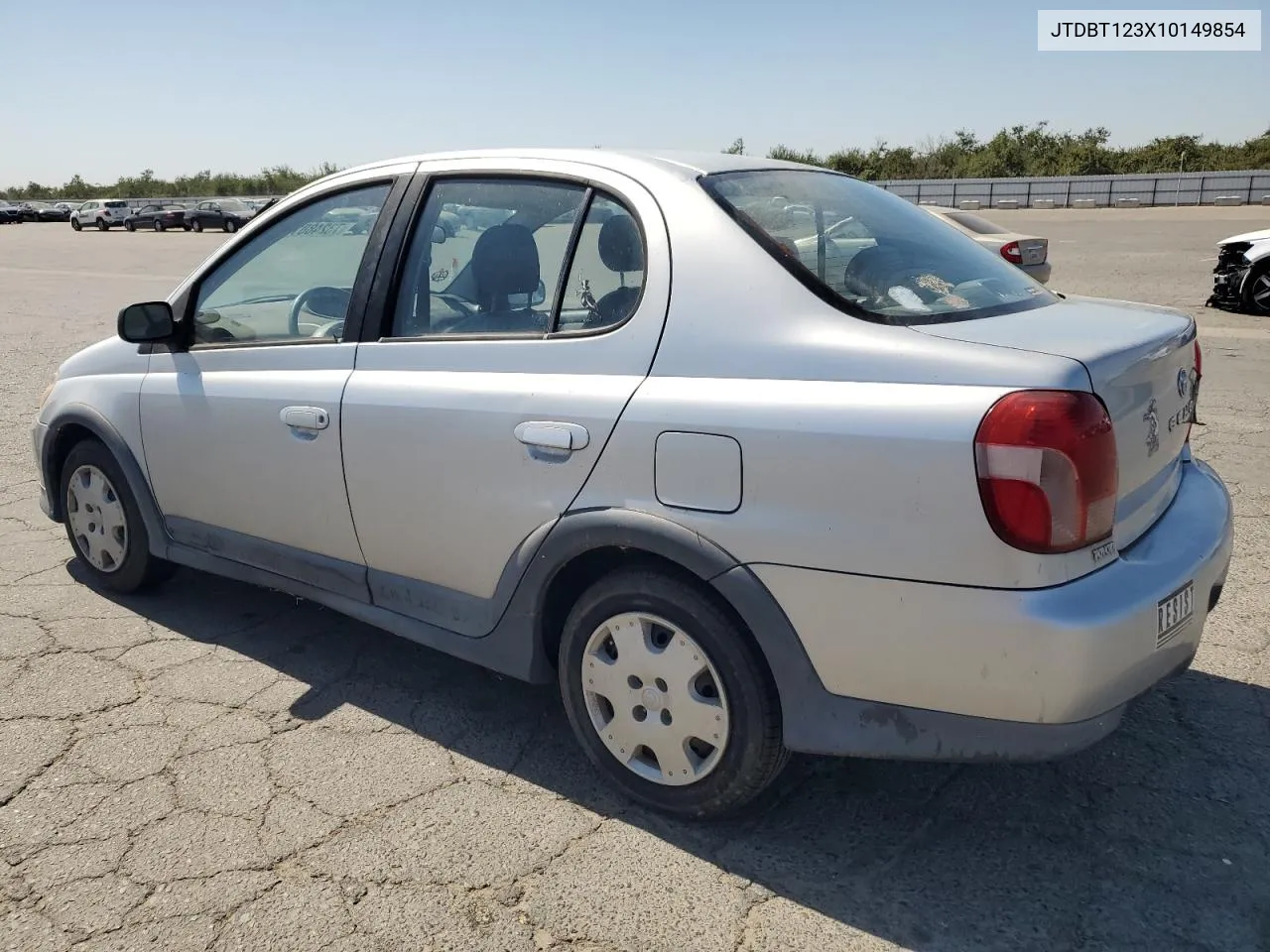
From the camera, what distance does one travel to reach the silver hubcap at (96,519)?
13.7 feet

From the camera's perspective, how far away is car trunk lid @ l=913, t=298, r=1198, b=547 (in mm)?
2221

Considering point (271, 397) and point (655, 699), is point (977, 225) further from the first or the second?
point (655, 699)

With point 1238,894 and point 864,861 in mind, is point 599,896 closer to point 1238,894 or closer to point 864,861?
point 864,861

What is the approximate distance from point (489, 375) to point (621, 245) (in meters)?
0.51

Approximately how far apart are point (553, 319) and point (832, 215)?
88cm

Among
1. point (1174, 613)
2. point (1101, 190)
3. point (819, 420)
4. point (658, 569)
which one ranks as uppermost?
point (819, 420)

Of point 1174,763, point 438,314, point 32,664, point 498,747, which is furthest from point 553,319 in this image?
point 32,664

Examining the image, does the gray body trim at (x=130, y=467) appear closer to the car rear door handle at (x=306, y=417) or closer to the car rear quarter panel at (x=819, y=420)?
the car rear door handle at (x=306, y=417)

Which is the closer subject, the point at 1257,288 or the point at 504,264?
the point at 504,264

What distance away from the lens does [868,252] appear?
2723mm

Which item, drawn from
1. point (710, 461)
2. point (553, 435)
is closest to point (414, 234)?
point (553, 435)

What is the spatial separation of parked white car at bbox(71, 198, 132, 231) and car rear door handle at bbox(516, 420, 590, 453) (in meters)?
53.5

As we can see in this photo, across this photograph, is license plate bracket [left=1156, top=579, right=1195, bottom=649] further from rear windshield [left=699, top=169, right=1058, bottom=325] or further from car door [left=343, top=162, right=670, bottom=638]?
car door [left=343, top=162, right=670, bottom=638]

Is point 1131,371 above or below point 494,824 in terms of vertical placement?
above
